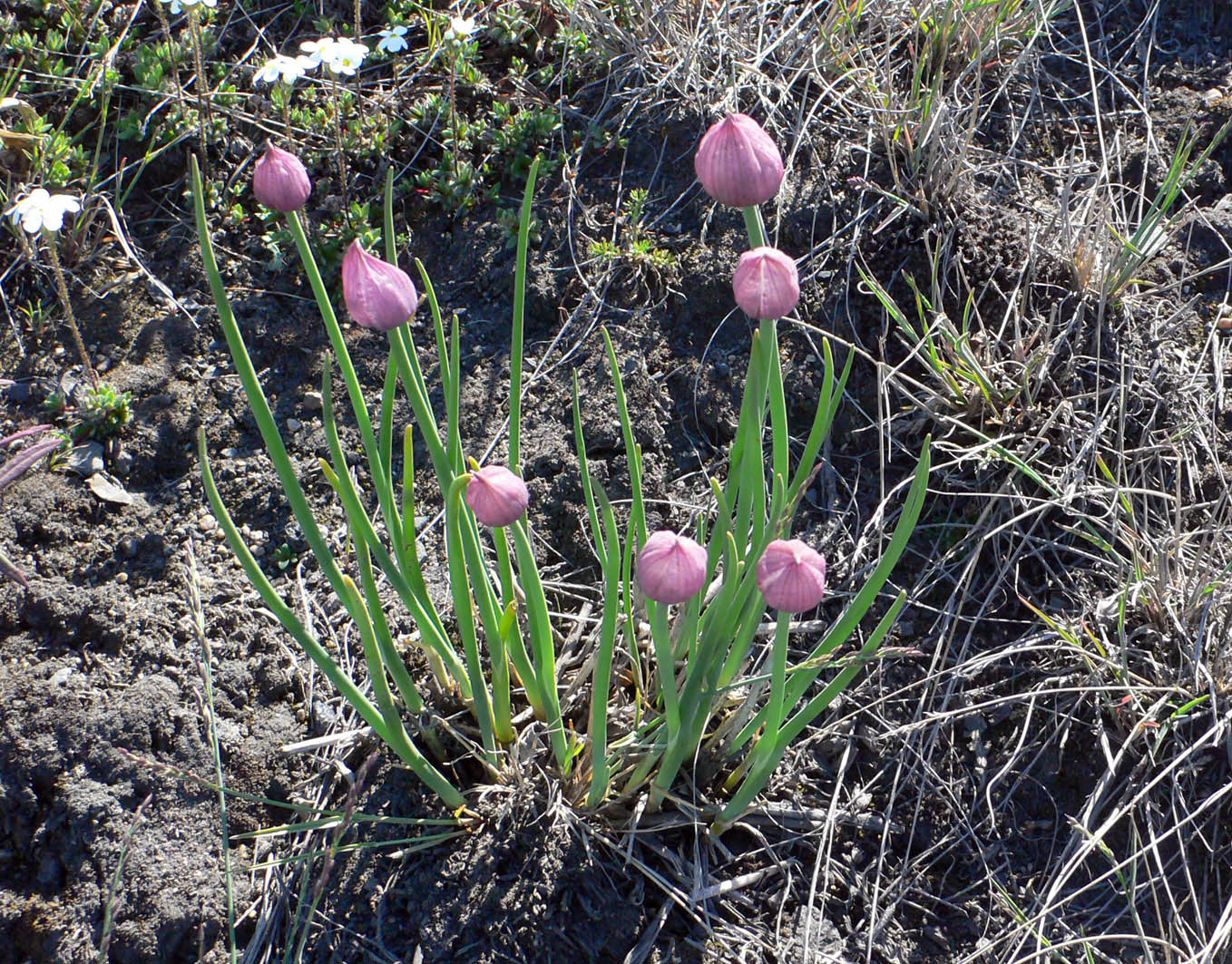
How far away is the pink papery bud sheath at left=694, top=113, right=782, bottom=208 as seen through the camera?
1.05 meters

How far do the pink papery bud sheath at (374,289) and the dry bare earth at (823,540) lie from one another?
631mm

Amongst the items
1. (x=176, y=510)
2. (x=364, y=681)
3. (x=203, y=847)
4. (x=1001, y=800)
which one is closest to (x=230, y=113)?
(x=176, y=510)

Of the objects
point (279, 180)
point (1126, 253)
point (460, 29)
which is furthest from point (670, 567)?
point (460, 29)

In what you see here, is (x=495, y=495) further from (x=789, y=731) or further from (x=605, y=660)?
(x=789, y=731)

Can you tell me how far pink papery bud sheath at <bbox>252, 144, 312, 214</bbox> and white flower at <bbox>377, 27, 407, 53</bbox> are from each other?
4.31 feet

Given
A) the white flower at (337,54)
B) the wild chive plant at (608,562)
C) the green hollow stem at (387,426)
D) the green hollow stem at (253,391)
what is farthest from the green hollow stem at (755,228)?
the white flower at (337,54)

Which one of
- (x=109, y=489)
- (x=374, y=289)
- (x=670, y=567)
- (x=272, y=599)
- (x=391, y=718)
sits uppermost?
(x=374, y=289)

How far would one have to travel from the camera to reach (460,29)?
88.9 inches

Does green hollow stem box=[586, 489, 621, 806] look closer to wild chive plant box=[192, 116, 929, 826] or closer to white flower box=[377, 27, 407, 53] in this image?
wild chive plant box=[192, 116, 929, 826]

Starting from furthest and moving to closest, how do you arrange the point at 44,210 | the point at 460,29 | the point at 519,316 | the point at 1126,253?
the point at 460,29
the point at 1126,253
the point at 44,210
the point at 519,316

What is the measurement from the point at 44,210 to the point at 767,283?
1.50m

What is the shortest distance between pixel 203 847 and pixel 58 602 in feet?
1.71

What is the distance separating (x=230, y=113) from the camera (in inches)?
91.7

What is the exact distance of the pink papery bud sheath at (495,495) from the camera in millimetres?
1060
